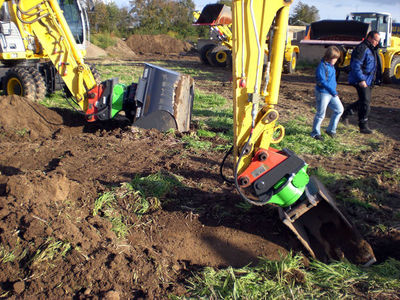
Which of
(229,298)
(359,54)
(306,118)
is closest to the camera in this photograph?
(229,298)

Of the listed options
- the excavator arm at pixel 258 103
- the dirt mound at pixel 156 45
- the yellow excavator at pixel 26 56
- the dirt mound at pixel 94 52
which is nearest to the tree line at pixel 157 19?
the dirt mound at pixel 156 45

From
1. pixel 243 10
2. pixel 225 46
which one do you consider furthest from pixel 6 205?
pixel 225 46

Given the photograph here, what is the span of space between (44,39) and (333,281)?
6.69m

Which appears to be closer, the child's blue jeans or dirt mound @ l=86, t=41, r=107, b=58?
the child's blue jeans

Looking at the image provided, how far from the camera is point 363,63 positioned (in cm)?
727

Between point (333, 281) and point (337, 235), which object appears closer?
point (333, 281)

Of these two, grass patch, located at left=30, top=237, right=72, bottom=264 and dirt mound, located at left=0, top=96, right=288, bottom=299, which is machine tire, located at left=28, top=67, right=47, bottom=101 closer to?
dirt mound, located at left=0, top=96, right=288, bottom=299

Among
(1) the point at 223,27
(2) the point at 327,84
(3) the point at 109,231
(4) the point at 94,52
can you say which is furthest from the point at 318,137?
(4) the point at 94,52


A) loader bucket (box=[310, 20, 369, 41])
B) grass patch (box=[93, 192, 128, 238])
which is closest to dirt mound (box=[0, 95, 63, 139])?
grass patch (box=[93, 192, 128, 238])

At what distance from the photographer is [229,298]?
2.93 m

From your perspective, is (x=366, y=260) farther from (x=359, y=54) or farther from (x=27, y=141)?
(x=27, y=141)

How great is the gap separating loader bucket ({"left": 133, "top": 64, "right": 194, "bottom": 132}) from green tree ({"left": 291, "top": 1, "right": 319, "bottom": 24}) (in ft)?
127

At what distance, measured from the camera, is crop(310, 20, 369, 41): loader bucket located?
15.1 m

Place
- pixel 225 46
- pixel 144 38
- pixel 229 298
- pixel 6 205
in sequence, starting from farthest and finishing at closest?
pixel 144 38, pixel 225 46, pixel 6 205, pixel 229 298
